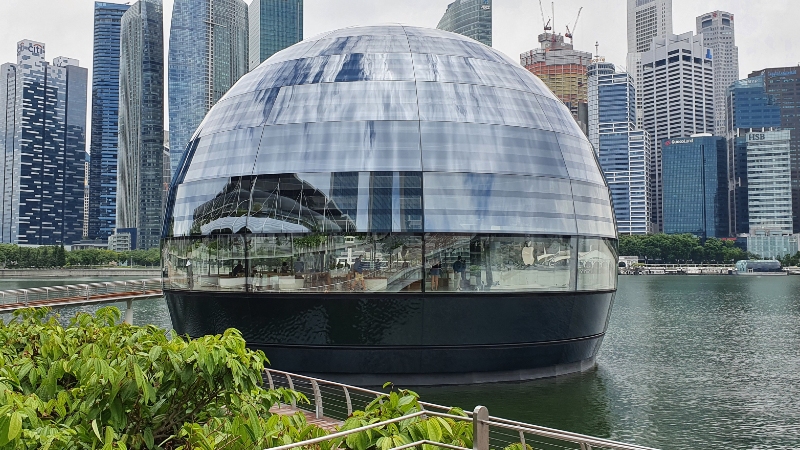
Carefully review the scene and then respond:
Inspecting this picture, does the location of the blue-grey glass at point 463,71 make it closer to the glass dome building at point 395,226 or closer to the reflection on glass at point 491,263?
the glass dome building at point 395,226

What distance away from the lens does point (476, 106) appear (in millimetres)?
29656

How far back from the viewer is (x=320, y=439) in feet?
25.1

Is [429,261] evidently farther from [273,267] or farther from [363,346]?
[273,267]

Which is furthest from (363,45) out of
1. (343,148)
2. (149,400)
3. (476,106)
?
(149,400)

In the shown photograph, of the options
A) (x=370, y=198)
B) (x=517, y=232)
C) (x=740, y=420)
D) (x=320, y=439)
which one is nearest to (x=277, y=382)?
(x=370, y=198)

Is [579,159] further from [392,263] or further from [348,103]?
[348,103]

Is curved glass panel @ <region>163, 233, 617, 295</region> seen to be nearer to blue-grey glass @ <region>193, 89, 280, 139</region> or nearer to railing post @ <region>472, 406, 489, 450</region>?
blue-grey glass @ <region>193, 89, 280, 139</region>

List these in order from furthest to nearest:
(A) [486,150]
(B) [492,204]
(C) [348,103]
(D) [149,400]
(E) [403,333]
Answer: (C) [348,103] → (A) [486,150] → (B) [492,204] → (E) [403,333] → (D) [149,400]

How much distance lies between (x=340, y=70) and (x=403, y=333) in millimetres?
10996

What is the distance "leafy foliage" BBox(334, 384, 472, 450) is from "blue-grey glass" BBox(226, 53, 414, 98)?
22268 millimetres

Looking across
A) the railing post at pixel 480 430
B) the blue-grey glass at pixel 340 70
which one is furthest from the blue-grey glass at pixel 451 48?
the railing post at pixel 480 430

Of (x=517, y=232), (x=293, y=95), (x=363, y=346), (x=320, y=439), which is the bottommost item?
(x=363, y=346)

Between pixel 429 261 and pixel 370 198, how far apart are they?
3151mm

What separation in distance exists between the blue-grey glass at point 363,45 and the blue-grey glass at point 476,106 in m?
2.76
